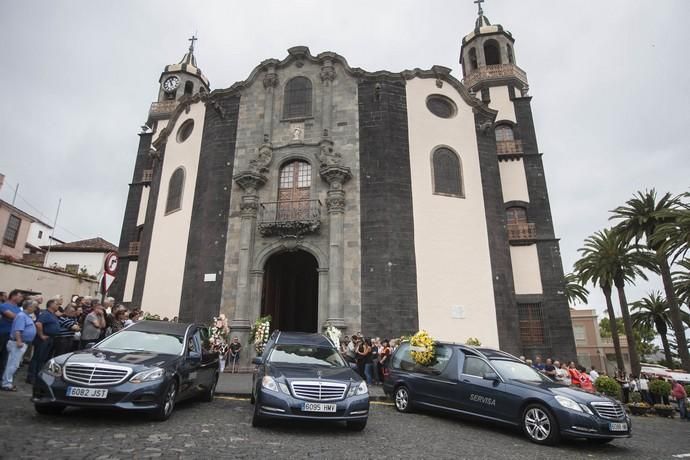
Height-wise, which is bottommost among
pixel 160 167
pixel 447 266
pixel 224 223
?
pixel 447 266

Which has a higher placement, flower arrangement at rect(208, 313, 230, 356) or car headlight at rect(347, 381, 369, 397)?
flower arrangement at rect(208, 313, 230, 356)

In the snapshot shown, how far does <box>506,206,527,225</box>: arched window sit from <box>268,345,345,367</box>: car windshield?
55.9 feet

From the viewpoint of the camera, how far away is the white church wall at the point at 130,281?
24.5m

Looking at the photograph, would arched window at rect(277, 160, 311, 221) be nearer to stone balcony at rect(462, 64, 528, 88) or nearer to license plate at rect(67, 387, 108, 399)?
license plate at rect(67, 387, 108, 399)

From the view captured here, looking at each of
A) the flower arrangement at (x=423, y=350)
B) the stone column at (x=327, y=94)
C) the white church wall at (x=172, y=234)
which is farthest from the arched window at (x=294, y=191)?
the flower arrangement at (x=423, y=350)

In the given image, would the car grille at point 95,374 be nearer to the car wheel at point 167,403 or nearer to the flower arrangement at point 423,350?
the car wheel at point 167,403

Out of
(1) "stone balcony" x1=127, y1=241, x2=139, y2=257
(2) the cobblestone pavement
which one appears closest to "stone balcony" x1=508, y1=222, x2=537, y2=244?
(2) the cobblestone pavement

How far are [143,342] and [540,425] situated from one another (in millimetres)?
7325

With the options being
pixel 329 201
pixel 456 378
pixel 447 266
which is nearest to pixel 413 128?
pixel 329 201

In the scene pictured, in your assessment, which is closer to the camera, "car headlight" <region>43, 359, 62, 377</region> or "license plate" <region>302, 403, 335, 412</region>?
"car headlight" <region>43, 359, 62, 377</region>

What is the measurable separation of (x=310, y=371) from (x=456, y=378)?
10.6 ft

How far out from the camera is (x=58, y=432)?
5594 millimetres

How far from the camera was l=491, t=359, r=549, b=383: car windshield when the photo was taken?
813 centimetres

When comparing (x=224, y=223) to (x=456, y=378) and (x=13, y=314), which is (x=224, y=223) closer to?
(x=13, y=314)
